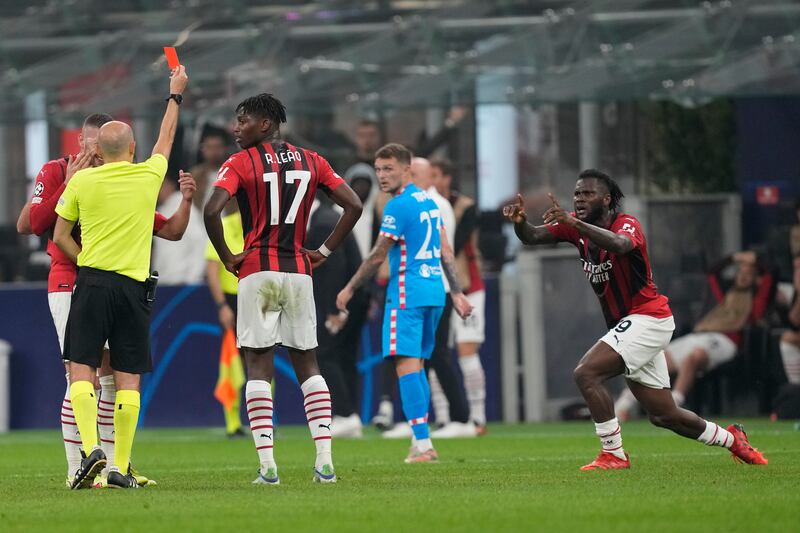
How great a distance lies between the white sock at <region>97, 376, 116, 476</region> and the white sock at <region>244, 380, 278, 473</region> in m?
0.79

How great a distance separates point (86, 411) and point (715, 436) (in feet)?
11.6

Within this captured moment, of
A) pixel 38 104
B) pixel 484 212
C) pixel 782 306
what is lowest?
pixel 782 306

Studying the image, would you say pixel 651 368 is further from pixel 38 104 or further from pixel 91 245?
pixel 38 104

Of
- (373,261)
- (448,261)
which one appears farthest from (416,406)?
(448,261)

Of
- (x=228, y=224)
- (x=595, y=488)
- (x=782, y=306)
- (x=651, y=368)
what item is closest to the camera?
(x=595, y=488)

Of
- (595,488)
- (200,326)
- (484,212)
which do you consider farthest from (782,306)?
(595,488)

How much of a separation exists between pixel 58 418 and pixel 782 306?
23.4 ft

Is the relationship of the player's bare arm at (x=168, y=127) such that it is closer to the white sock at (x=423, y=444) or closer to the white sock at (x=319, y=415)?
the white sock at (x=319, y=415)

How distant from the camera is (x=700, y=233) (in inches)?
672

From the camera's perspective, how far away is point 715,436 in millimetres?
9547

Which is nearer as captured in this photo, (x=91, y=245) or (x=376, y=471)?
(x=91, y=245)

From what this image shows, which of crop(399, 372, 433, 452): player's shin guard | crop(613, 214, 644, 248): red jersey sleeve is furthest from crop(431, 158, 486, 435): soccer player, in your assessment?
crop(613, 214, 644, 248): red jersey sleeve

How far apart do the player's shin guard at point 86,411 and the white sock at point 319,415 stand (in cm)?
109

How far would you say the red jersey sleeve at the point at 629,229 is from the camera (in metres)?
9.30
